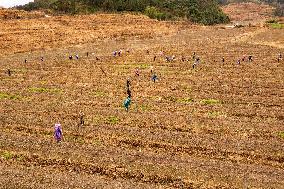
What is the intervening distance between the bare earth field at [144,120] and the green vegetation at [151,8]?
4571cm

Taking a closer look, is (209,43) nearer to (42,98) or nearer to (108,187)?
(42,98)

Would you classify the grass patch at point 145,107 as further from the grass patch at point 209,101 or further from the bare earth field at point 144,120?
the grass patch at point 209,101

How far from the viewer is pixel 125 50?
63.3 meters

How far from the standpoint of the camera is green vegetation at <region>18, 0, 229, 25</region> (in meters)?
107

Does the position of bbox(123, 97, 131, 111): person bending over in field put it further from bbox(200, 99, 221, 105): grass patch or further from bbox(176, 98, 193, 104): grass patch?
bbox(200, 99, 221, 105): grass patch

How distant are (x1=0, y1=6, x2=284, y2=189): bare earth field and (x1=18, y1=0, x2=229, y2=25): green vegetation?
150ft

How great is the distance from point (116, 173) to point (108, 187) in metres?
1.48

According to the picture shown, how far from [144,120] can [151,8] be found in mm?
88115


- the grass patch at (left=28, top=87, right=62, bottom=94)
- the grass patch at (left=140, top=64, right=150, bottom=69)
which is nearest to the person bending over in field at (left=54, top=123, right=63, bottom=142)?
the grass patch at (left=28, top=87, right=62, bottom=94)

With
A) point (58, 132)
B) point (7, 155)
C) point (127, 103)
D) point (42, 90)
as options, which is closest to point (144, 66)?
point (42, 90)

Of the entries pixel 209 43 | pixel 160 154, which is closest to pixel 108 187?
pixel 160 154

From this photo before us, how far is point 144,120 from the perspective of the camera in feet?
98.6

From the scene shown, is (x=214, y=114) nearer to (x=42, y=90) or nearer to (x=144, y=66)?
(x=42, y=90)

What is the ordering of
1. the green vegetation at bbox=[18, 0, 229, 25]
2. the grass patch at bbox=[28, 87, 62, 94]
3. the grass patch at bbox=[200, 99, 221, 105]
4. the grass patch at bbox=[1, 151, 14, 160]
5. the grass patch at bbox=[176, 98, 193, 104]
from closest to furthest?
the grass patch at bbox=[1, 151, 14, 160]
the grass patch at bbox=[200, 99, 221, 105]
the grass patch at bbox=[176, 98, 193, 104]
the grass patch at bbox=[28, 87, 62, 94]
the green vegetation at bbox=[18, 0, 229, 25]
